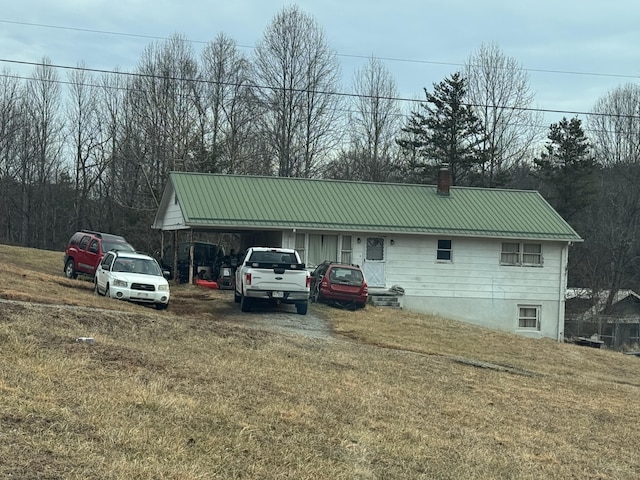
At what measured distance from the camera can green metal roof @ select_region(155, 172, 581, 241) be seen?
28922mm

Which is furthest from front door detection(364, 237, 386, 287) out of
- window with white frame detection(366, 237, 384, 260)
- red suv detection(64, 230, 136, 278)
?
red suv detection(64, 230, 136, 278)

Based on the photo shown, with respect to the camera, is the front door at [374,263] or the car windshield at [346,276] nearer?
the car windshield at [346,276]

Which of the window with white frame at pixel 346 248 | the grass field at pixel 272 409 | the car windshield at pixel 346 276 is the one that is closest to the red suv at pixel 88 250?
the car windshield at pixel 346 276

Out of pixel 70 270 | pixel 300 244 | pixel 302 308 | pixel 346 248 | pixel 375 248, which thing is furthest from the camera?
pixel 375 248

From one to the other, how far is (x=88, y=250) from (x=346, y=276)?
366 inches

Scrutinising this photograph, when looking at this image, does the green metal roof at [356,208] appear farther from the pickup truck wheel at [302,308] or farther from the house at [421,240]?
the pickup truck wheel at [302,308]

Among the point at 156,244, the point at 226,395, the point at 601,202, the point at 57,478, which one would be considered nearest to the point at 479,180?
the point at 601,202

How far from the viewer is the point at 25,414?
21.2 ft

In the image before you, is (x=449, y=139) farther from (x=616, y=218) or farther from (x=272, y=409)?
(x=272, y=409)

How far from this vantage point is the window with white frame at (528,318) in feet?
101

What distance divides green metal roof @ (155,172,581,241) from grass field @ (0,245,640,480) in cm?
1294

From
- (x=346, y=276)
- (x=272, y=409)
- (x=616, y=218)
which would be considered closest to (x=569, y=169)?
(x=616, y=218)

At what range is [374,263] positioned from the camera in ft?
97.6

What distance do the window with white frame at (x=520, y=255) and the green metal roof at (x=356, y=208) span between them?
681 mm
